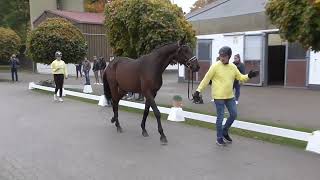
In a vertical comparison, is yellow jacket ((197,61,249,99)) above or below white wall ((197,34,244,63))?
below

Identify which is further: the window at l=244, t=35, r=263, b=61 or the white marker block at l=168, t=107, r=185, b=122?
the window at l=244, t=35, r=263, b=61

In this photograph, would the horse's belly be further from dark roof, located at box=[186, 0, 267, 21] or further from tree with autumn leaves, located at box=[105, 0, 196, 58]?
dark roof, located at box=[186, 0, 267, 21]

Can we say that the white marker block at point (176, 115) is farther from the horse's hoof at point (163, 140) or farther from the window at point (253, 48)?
the window at point (253, 48)

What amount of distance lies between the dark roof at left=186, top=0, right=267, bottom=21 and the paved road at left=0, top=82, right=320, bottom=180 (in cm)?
1386

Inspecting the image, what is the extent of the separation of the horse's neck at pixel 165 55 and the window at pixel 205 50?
16.8 m

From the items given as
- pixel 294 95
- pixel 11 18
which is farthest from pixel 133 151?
pixel 11 18

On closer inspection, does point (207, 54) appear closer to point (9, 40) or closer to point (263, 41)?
point (263, 41)

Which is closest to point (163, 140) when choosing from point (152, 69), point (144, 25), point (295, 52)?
point (152, 69)

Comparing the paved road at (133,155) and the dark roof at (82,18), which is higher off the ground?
the dark roof at (82,18)

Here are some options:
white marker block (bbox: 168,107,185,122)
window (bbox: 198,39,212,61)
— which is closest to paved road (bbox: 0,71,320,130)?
white marker block (bbox: 168,107,185,122)

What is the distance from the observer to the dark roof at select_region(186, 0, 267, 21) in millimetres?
22906

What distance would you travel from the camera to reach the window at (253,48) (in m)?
22.4

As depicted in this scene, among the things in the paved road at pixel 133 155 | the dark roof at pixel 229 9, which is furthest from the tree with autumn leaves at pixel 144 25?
the dark roof at pixel 229 9

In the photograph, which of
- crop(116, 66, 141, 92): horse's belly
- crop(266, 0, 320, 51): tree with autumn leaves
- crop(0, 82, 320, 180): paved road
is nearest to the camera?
crop(0, 82, 320, 180): paved road
